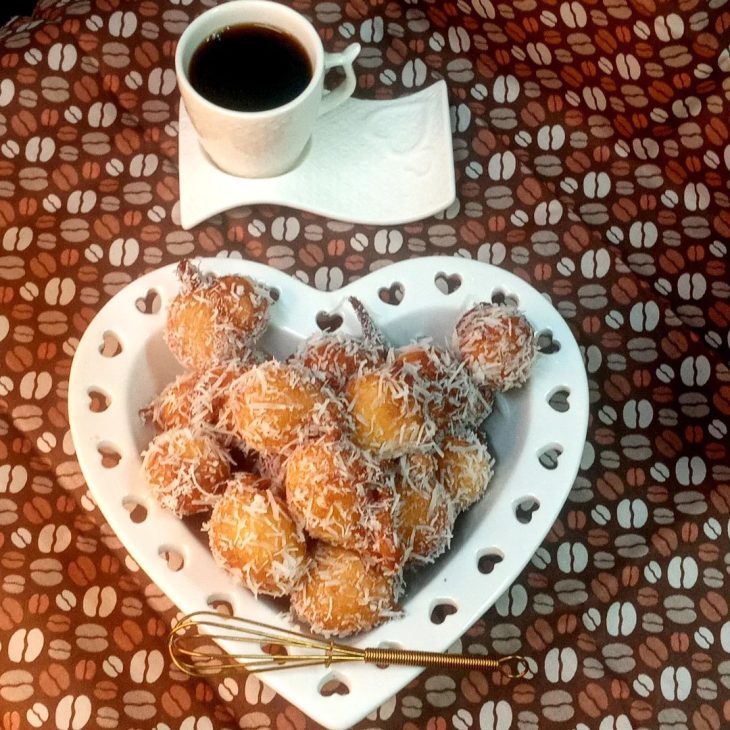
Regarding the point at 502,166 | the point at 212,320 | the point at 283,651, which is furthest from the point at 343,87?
the point at 283,651

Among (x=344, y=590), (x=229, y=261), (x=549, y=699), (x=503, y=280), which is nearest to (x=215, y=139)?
(x=229, y=261)

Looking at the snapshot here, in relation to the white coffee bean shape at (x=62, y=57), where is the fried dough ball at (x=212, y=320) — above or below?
below

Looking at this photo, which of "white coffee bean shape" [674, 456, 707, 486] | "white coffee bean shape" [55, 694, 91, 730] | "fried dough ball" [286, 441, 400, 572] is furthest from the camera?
"white coffee bean shape" [674, 456, 707, 486]

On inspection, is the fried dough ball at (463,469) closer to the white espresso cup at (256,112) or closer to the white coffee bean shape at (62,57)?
the white espresso cup at (256,112)

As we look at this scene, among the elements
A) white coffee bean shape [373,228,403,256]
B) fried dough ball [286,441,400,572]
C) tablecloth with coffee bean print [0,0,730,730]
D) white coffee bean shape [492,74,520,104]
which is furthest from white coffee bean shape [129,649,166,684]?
white coffee bean shape [492,74,520,104]

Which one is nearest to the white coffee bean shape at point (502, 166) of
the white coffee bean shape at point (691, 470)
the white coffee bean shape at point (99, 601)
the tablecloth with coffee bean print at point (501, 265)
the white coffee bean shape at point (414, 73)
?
the tablecloth with coffee bean print at point (501, 265)

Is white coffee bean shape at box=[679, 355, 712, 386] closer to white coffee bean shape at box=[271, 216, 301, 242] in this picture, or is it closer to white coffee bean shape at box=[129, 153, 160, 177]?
white coffee bean shape at box=[271, 216, 301, 242]
